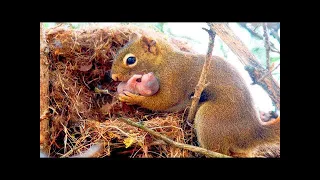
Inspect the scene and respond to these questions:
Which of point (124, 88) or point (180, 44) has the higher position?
point (180, 44)

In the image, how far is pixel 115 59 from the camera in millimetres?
3160

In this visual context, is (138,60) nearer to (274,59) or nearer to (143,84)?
(143,84)

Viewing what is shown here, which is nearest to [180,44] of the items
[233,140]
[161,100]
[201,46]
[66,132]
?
[201,46]

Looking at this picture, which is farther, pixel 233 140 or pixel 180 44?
pixel 180 44

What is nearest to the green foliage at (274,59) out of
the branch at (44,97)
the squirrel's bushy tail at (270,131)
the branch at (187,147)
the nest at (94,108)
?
the squirrel's bushy tail at (270,131)

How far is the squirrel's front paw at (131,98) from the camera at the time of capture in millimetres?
3074

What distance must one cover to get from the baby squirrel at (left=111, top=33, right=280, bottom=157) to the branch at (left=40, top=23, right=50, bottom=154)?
0.45 m

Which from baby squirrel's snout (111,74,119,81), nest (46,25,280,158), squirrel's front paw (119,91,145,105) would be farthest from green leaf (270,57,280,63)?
baby squirrel's snout (111,74,119,81)

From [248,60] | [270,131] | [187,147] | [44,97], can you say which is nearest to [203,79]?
[248,60]

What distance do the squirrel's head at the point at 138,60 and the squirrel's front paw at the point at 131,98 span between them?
113 mm

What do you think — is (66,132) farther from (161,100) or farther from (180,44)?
(180,44)

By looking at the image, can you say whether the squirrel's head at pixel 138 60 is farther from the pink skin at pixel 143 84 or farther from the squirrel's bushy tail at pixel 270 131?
the squirrel's bushy tail at pixel 270 131
